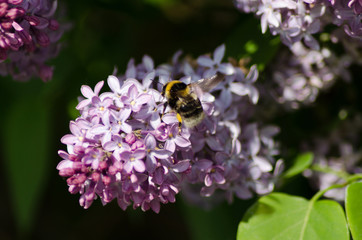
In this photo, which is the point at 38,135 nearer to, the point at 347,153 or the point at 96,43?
the point at 96,43

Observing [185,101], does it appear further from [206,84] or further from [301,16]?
[301,16]

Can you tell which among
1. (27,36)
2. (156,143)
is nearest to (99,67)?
(27,36)

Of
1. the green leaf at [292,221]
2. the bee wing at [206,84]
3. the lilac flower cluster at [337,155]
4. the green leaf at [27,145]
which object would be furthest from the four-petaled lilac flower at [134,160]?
the green leaf at [27,145]

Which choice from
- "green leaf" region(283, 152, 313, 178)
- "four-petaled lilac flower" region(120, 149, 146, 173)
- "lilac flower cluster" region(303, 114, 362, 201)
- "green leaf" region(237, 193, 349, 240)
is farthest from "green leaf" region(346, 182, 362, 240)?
"four-petaled lilac flower" region(120, 149, 146, 173)

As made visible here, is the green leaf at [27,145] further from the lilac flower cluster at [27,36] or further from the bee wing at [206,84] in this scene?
the bee wing at [206,84]

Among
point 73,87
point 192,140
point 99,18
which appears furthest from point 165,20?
point 192,140

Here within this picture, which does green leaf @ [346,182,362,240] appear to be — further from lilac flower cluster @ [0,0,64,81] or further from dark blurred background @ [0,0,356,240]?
lilac flower cluster @ [0,0,64,81]
